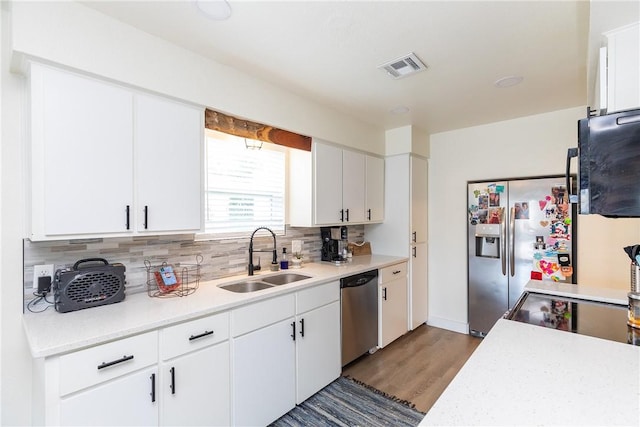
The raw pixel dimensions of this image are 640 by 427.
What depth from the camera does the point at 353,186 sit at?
10.6 ft

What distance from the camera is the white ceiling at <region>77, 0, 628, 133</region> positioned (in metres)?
1.54

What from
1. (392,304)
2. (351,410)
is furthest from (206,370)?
(392,304)

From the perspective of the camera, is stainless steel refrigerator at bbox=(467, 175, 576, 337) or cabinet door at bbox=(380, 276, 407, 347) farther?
cabinet door at bbox=(380, 276, 407, 347)

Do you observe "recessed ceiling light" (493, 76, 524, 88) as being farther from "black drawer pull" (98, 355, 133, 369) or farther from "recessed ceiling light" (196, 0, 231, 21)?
"black drawer pull" (98, 355, 133, 369)

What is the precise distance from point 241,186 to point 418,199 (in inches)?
83.0

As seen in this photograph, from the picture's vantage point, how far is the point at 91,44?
1.52 m

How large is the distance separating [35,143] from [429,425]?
1.91 metres

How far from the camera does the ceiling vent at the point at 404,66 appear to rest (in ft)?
6.57

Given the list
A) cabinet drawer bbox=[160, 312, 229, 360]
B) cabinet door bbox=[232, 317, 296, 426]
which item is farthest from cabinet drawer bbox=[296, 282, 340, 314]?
cabinet drawer bbox=[160, 312, 229, 360]

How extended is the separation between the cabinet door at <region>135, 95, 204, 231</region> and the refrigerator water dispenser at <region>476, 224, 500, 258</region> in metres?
2.89

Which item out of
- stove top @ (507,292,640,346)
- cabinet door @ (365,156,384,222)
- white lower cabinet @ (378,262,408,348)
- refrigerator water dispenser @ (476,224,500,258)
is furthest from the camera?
cabinet door @ (365,156,384,222)

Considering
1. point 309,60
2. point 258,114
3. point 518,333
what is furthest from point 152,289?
point 518,333

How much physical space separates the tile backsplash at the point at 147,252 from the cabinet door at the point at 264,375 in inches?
27.9

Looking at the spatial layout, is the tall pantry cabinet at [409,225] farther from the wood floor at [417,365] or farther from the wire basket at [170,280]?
the wire basket at [170,280]
